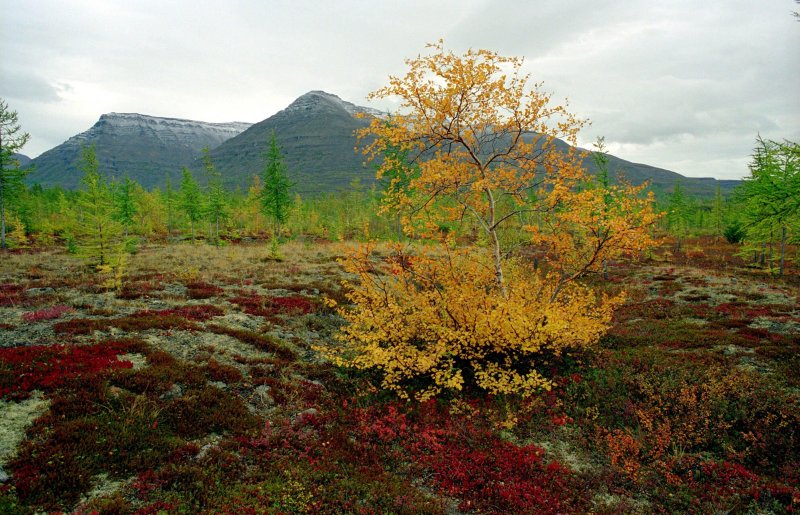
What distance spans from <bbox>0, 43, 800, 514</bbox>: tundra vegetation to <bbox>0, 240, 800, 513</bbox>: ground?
0.18ft

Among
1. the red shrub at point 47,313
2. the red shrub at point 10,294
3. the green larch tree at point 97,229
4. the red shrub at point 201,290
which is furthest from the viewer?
the green larch tree at point 97,229

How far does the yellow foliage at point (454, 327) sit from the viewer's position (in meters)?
10.8

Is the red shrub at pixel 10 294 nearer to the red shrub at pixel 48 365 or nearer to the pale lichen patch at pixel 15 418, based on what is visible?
the red shrub at pixel 48 365

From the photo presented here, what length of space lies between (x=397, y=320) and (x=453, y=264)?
2.95 meters

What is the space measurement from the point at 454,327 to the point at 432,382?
2114mm

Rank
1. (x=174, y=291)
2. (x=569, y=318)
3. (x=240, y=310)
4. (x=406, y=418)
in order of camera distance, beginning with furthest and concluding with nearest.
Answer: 1. (x=174, y=291)
2. (x=240, y=310)
3. (x=569, y=318)
4. (x=406, y=418)

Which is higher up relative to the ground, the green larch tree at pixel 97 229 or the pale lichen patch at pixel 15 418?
the green larch tree at pixel 97 229

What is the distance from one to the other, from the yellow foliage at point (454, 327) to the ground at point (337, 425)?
2.98 feet

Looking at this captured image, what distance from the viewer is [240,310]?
1662 cm

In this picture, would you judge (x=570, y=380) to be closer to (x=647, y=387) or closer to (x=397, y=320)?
(x=647, y=387)

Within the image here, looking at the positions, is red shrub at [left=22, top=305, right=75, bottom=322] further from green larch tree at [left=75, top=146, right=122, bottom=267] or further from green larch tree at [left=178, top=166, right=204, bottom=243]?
green larch tree at [left=178, top=166, right=204, bottom=243]

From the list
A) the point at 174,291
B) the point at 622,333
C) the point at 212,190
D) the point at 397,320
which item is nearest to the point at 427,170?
the point at 397,320

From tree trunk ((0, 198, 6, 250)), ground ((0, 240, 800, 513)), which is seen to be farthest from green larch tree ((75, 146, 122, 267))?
tree trunk ((0, 198, 6, 250))

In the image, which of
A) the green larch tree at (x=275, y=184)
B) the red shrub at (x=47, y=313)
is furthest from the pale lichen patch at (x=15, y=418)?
the green larch tree at (x=275, y=184)
